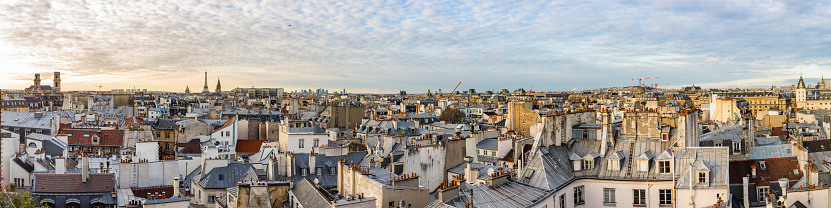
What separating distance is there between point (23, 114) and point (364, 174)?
57516 mm

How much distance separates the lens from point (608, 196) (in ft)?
78.5

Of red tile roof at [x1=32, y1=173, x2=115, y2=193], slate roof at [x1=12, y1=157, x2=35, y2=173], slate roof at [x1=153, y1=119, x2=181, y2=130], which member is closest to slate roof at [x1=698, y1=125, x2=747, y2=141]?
red tile roof at [x1=32, y1=173, x2=115, y2=193]

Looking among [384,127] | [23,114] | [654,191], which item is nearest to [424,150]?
[654,191]

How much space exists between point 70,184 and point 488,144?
77.1 ft

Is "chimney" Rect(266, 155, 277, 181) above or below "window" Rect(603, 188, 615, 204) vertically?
above

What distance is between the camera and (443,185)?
61.5ft

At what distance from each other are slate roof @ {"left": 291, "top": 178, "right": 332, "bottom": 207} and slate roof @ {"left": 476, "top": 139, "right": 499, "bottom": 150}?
66.1 ft

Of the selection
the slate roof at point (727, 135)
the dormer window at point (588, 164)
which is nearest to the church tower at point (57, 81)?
the slate roof at point (727, 135)

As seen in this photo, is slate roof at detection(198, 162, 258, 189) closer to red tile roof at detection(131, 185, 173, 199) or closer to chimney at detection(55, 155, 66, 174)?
red tile roof at detection(131, 185, 173, 199)

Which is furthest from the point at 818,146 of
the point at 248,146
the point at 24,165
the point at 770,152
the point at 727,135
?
the point at 24,165

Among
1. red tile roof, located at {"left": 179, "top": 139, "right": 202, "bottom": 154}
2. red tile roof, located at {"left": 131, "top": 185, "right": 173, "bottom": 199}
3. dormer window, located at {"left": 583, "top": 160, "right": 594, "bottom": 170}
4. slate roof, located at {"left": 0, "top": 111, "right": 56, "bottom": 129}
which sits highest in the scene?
slate roof, located at {"left": 0, "top": 111, "right": 56, "bottom": 129}

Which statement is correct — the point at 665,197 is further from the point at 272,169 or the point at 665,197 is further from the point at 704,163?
the point at 272,169

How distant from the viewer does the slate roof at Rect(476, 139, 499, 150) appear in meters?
37.6

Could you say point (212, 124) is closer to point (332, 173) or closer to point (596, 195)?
point (332, 173)
